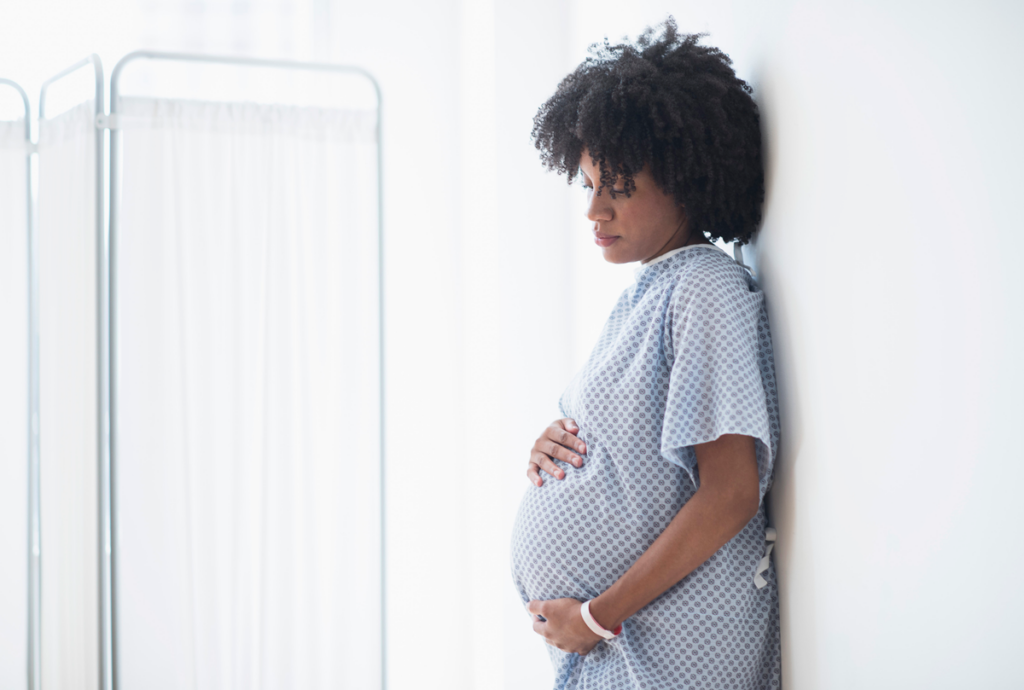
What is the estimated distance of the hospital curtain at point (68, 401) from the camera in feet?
5.70

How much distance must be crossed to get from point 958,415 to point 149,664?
1.80 metres

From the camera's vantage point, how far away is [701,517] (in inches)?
31.3

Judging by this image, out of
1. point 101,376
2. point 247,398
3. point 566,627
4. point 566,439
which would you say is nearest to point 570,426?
point 566,439

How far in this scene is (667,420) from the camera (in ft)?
2.59

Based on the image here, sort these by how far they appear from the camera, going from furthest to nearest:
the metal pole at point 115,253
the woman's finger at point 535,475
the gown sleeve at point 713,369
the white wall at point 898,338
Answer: the metal pole at point 115,253
the woman's finger at point 535,475
the gown sleeve at point 713,369
the white wall at point 898,338

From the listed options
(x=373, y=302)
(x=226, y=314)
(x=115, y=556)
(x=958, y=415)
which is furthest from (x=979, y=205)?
(x=115, y=556)

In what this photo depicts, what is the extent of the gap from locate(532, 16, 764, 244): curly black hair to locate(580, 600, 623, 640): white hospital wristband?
1.56 feet

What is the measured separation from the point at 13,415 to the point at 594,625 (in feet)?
5.06

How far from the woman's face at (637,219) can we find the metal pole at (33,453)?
145 cm

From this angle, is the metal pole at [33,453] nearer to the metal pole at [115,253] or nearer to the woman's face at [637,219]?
the metal pole at [115,253]

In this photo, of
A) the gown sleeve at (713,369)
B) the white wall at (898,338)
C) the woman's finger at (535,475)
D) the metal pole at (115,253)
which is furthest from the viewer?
the metal pole at (115,253)

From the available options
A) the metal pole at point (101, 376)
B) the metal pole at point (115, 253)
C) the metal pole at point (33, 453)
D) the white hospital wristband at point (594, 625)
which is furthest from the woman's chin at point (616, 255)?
the metal pole at point (33, 453)

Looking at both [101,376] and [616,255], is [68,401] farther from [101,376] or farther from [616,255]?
[616,255]

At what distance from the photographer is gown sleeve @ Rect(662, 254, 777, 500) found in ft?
2.53
